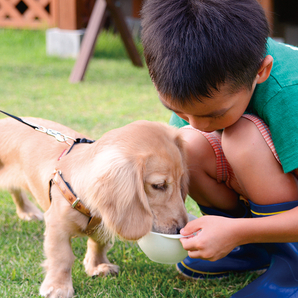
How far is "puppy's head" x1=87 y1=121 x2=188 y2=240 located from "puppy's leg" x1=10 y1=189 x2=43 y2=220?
40.0 inches

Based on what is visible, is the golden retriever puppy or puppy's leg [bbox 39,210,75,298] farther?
puppy's leg [bbox 39,210,75,298]

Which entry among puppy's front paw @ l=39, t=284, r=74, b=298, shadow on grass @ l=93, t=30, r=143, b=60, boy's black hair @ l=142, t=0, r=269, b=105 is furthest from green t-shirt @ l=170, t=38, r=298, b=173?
shadow on grass @ l=93, t=30, r=143, b=60

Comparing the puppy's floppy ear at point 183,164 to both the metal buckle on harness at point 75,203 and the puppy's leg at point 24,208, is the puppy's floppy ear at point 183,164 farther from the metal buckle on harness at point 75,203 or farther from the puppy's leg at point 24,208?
the puppy's leg at point 24,208

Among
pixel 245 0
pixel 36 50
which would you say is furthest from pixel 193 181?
pixel 36 50

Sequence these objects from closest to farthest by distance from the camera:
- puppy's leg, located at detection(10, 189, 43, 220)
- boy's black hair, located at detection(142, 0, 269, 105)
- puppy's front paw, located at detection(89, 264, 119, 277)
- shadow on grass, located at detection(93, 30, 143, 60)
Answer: boy's black hair, located at detection(142, 0, 269, 105)
puppy's front paw, located at detection(89, 264, 119, 277)
puppy's leg, located at detection(10, 189, 43, 220)
shadow on grass, located at detection(93, 30, 143, 60)

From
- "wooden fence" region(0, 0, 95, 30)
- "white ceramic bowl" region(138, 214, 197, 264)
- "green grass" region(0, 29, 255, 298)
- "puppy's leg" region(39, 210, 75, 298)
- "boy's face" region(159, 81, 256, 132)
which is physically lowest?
"wooden fence" region(0, 0, 95, 30)

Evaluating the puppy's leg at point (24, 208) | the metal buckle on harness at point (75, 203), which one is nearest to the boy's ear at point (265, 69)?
the metal buckle on harness at point (75, 203)

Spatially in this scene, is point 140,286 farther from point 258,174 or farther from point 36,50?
point 36,50

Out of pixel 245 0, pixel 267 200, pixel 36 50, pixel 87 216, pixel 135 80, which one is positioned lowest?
pixel 36 50

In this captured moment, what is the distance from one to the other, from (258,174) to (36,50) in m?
7.76

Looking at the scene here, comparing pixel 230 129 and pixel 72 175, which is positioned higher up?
pixel 230 129

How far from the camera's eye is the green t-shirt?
160 cm

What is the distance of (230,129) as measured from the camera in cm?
175

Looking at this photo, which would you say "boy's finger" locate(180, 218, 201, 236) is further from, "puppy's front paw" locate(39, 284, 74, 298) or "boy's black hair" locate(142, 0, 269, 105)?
"puppy's front paw" locate(39, 284, 74, 298)
